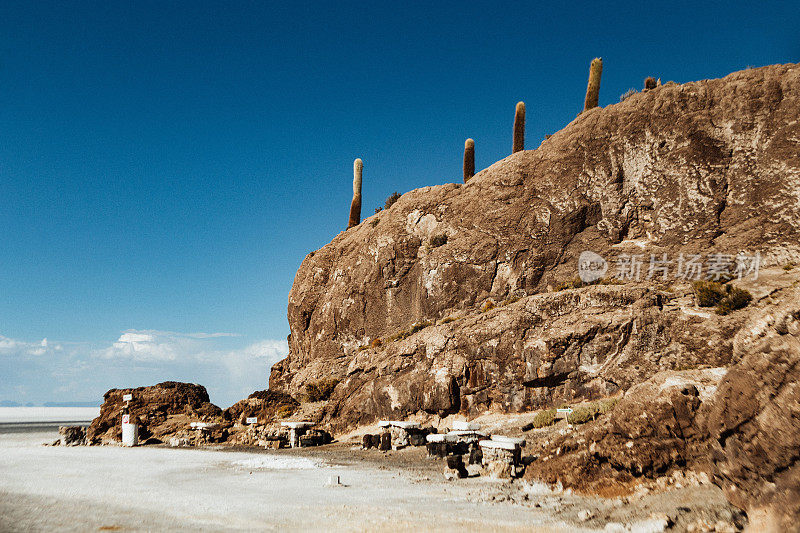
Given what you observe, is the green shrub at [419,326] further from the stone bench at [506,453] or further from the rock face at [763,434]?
the rock face at [763,434]

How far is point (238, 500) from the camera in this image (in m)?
12.5

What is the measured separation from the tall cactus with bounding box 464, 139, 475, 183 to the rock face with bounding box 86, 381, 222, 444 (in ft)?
90.0

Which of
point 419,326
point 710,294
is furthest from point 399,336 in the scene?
point 710,294

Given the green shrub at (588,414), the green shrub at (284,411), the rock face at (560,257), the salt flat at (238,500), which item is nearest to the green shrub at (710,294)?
the rock face at (560,257)

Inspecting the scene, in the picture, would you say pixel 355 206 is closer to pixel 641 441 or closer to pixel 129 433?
pixel 129 433

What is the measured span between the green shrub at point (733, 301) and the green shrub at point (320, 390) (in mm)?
23567

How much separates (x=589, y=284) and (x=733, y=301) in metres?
9.50

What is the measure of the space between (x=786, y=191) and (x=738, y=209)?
250 cm

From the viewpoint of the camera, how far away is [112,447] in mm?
30672

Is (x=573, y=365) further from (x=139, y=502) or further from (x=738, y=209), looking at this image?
(x=139, y=502)

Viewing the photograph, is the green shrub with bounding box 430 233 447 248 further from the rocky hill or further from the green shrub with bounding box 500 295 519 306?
the green shrub with bounding box 500 295 519 306

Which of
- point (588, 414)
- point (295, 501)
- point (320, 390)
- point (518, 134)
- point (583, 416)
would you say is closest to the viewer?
point (295, 501)

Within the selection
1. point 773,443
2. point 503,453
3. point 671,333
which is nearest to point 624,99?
point 671,333

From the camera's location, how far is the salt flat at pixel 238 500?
32.3 feet
